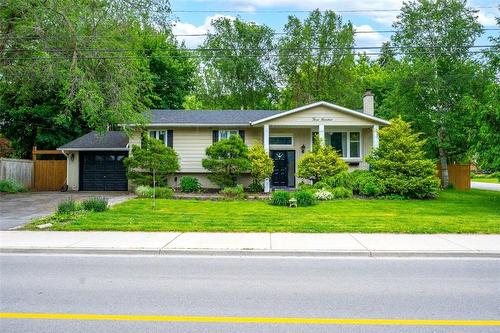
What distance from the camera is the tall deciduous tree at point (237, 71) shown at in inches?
1827

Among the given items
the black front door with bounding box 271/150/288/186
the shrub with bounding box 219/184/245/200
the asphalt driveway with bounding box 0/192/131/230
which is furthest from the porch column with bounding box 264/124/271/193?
the asphalt driveway with bounding box 0/192/131/230

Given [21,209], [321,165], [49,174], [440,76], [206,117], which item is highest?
[440,76]

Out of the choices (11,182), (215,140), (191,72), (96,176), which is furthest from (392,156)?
(191,72)

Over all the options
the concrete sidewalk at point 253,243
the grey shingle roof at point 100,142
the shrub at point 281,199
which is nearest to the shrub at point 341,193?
the shrub at point 281,199

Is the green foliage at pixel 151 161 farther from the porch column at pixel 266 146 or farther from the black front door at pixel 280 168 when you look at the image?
the black front door at pixel 280 168

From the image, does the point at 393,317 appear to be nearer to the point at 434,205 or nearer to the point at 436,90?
the point at 434,205

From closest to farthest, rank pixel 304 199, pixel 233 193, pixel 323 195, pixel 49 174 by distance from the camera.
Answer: pixel 304 199 < pixel 323 195 < pixel 233 193 < pixel 49 174

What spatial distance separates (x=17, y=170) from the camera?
1021 inches

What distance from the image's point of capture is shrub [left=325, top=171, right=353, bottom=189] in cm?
2125

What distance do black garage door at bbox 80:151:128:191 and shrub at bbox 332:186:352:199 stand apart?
500 inches

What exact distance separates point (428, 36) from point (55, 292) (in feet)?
101

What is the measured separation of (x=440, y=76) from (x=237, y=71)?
22927 mm

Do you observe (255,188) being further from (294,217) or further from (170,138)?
(294,217)

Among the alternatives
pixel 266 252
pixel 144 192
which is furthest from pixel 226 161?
pixel 266 252
